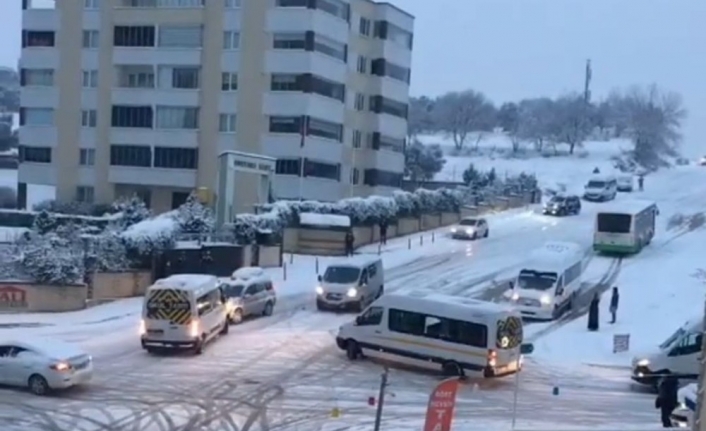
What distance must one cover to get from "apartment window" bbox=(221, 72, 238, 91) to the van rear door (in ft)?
135

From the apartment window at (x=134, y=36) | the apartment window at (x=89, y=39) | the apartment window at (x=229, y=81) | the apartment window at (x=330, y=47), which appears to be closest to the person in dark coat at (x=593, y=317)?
the apartment window at (x=330, y=47)

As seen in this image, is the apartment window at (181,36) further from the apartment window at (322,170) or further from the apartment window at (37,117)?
the apartment window at (322,170)

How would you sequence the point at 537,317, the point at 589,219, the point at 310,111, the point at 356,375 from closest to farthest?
1. the point at 356,375
2. the point at 537,317
3. the point at 310,111
4. the point at 589,219

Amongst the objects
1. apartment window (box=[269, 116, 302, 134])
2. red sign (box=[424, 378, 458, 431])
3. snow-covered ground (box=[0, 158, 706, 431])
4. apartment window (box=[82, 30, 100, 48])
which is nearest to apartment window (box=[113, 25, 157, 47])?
apartment window (box=[82, 30, 100, 48])

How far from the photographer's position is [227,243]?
165 ft

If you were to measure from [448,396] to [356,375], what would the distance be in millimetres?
14242

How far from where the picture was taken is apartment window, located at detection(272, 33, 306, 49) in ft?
228

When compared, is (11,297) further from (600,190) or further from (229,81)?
(600,190)

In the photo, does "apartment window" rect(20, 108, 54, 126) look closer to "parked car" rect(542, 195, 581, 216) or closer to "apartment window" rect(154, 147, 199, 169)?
"apartment window" rect(154, 147, 199, 169)

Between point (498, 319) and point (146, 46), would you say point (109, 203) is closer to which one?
point (146, 46)

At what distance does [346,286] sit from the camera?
1646 inches

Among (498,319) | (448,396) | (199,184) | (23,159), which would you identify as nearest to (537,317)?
(498,319)

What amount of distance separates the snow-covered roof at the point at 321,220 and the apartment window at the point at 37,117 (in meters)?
27.2

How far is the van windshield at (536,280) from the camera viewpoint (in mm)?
42812
